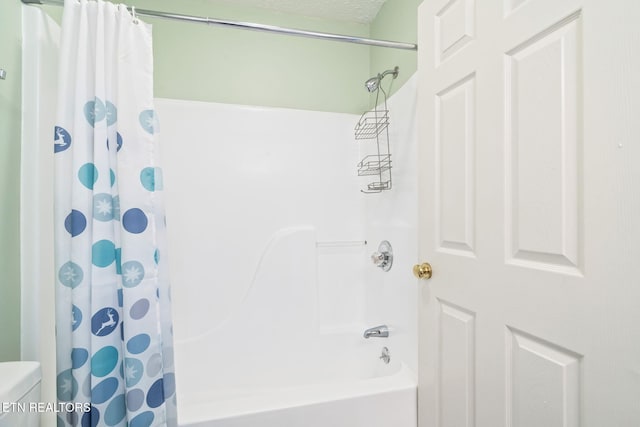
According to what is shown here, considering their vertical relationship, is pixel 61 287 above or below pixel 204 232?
below

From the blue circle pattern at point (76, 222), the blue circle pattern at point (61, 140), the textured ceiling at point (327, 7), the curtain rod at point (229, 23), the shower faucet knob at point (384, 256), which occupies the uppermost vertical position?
the textured ceiling at point (327, 7)

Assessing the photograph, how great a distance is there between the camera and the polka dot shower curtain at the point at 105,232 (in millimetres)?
892

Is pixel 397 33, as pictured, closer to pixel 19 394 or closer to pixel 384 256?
pixel 384 256

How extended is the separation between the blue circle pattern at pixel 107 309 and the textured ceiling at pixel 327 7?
1.26 metres

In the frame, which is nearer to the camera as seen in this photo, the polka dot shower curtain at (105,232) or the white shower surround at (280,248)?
the polka dot shower curtain at (105,232)

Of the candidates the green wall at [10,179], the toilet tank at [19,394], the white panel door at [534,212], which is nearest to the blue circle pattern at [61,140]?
the green wall at [10,179]

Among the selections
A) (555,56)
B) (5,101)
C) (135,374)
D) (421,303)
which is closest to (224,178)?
(5,101)

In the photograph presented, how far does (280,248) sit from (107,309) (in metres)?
0.92

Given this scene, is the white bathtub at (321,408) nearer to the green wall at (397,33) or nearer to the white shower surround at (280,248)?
the white shower surround at (280,248)

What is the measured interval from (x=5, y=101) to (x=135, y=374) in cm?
95

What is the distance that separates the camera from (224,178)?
5.49 ft

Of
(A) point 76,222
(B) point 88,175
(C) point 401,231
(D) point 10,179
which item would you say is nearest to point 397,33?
(C) point 401,231

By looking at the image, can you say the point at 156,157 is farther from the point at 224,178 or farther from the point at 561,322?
the point at 561,322

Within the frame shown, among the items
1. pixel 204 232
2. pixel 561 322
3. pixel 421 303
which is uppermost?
pixel 204 232
